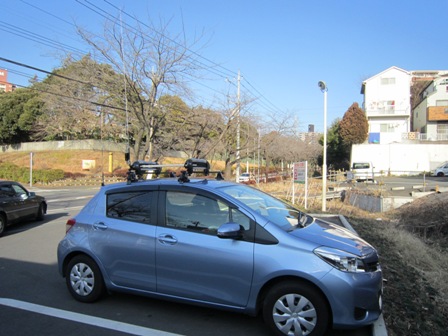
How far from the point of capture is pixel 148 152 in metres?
19.0

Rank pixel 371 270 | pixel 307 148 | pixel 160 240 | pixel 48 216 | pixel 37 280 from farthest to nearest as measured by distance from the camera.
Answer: pixel 307 148
pixel 48 216
pixel 37 280
pixel 160 240
pixel 371 270

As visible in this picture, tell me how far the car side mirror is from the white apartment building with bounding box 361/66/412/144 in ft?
180

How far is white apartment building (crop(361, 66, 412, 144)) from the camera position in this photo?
54.3 metres

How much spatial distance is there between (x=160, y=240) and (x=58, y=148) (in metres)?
Answer: 50.7

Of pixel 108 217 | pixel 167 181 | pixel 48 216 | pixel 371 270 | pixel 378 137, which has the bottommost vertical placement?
pixel 48 216

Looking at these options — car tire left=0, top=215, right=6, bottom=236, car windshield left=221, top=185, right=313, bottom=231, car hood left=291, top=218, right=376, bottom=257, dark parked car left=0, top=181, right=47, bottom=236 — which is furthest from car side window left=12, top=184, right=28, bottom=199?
car hood left=291, top=218, right=376, bottom=257

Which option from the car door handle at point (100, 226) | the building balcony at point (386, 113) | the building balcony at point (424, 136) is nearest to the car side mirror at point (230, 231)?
the car door handle at point (100, 226)

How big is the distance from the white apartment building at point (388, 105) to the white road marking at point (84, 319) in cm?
5511

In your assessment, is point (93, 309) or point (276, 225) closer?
point (276, 225)

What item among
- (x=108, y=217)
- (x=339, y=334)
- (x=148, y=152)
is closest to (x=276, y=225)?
(x=339, y=334)

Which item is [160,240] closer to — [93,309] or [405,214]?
[93,309]

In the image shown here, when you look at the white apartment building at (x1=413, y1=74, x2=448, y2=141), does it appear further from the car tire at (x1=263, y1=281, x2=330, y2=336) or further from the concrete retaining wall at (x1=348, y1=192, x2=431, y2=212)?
the car tire at (x1=263, y1=281, x2=330, y2=336)

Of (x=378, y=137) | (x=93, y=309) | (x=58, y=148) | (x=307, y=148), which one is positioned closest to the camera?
(x=93, y=309)

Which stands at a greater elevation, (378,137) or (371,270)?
(378,137)
